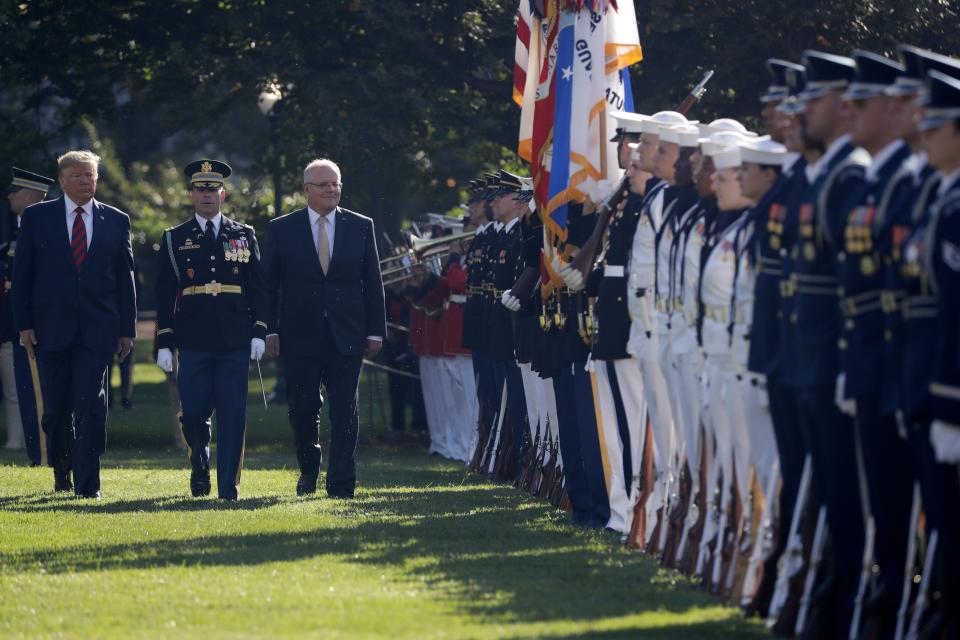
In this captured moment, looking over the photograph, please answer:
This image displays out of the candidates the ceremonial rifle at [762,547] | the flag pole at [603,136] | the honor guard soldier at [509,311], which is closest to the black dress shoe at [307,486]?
the honor guard soldier at [509,311]

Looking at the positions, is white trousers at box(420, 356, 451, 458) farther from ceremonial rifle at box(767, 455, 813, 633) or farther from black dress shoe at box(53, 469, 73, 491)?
ceremonial rifle at box(767, 455, 813, 633)

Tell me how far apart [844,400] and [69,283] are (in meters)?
8.08

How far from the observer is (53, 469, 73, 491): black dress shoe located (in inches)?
587

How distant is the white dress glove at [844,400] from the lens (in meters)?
7.36

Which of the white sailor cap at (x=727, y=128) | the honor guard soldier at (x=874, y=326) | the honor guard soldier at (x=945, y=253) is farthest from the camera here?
the white sailor cap at (x=727, y=128)

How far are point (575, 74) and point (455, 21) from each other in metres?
8.65

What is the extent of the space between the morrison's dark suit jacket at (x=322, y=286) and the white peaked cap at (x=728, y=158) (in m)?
5.12

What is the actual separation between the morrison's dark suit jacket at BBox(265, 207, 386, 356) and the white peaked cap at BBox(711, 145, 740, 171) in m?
5.12

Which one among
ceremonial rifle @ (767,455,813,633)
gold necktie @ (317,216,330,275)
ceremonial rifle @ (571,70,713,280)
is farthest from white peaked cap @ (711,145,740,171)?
gold necktie @ (317,216,330,275)

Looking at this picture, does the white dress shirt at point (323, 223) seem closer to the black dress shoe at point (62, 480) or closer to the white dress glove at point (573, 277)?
the black dress shoe at point (62, 480)

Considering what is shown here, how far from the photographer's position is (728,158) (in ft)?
30.6

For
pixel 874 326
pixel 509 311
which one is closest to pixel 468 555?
pixel 874 326

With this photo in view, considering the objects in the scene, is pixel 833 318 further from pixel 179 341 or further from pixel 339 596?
pixel 179 341

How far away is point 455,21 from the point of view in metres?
21.8
